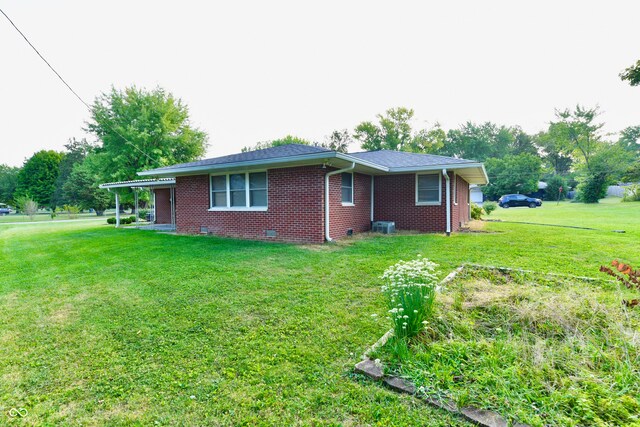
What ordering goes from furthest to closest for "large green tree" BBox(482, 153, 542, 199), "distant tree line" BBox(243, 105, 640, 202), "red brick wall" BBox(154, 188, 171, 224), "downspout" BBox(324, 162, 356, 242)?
"large green tree" BBox(482, 153, 542, 199), "distant tree line" BBox(243, 105, 640, 202), "red brick wall" BBox(154, 188, 171, 224), "downspout" BBox(324, 162, 356, 242)

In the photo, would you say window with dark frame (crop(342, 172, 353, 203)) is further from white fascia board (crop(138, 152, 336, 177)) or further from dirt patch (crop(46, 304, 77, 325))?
dirt patch (crop(46, 304, 77, 325))

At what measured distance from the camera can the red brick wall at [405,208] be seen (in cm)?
1103

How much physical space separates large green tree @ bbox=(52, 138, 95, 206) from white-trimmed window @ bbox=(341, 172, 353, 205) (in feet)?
139

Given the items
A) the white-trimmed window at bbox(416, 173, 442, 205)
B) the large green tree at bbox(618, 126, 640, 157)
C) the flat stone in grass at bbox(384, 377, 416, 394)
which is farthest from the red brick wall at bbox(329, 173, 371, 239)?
the large green tree at bbox(618, 126, 640, 157)

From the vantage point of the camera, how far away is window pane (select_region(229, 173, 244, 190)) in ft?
34.2

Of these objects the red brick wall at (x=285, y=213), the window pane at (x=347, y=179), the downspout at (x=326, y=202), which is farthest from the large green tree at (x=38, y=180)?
the downspout at (x=326, y=202)

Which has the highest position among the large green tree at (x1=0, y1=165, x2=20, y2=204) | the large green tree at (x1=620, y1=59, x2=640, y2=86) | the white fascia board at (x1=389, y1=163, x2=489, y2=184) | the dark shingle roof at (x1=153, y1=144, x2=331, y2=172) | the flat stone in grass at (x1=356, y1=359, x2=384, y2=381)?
the large green tree at (x1=0, y1=165, x2=20, y2=204)

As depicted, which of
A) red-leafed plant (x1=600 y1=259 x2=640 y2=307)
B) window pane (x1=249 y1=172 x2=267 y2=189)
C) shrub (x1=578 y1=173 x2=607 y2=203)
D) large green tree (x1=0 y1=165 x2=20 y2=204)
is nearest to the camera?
red-leafed plant (x1=600 y1=259 x2=640 y2=307)

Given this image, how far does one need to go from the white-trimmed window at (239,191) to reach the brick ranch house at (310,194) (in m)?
0.03

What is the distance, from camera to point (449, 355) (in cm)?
267

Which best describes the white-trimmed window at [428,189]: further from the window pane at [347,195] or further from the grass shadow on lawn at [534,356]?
the grass shadow on lawn at [534,356]

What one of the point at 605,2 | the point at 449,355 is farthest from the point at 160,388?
the point at 605,2

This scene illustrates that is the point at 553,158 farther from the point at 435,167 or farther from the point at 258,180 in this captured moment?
the point at 258,180

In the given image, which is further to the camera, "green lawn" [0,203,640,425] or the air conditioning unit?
the air conditioning unit
